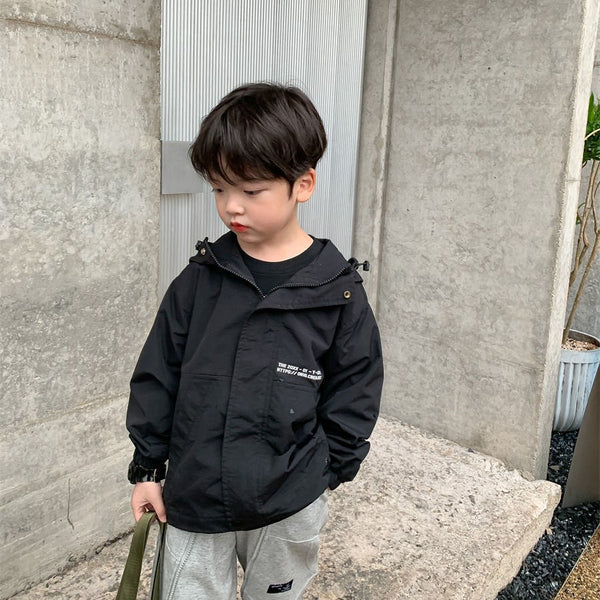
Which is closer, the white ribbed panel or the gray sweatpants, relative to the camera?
the gray sweatpants

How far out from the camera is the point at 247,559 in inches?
71.4

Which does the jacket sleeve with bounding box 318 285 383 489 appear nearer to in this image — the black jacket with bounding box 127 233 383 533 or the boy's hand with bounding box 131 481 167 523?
the black jacket with bounding box 127 233 383 533

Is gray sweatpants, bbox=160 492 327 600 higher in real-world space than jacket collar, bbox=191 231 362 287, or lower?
lower

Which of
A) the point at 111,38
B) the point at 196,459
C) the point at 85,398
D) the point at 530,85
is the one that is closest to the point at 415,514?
the point at 85,398

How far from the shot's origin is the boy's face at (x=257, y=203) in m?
1.58

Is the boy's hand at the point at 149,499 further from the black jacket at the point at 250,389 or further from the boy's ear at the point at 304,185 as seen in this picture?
the boy's ear at the point at 304,185

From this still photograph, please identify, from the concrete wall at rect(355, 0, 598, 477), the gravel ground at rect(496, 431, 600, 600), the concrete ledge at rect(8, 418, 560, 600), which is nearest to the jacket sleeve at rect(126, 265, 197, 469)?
the concrete ledge at rect(8, 418, 560, 600)

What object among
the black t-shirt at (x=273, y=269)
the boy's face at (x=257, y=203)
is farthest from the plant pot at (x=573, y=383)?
the boy's face at (x=257, y=203)

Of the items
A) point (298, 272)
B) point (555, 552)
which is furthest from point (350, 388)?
point (555, 552)

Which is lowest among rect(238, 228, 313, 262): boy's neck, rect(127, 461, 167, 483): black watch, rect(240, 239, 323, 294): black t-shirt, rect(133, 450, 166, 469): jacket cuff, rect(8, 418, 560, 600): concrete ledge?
rect(8, 418, 560, 600): concrete ledge

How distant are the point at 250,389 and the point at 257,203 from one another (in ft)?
1.38

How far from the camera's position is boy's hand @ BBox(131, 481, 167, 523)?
175 centimetres

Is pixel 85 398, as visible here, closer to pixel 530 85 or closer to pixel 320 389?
pixel 320 389

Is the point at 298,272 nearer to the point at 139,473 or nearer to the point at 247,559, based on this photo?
the point at 139,473
